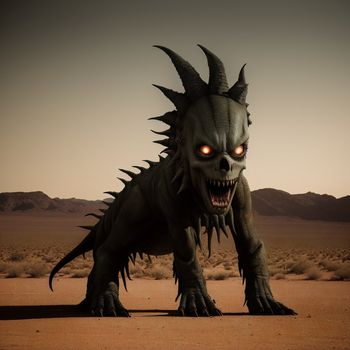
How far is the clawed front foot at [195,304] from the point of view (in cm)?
930

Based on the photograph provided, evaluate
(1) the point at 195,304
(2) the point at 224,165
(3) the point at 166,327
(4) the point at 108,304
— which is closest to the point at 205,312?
(1) the point at 195,304

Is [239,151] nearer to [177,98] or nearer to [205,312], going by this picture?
[177,98]

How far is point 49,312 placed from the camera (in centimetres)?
1059

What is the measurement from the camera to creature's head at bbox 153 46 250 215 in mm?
8531

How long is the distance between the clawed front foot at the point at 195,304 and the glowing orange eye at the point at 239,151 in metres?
2.14

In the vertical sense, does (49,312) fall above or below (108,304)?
below

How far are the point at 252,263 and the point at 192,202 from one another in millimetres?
1508

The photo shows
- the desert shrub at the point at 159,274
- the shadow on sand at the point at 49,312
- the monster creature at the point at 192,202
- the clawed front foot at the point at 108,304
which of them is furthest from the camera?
the desert shrub at the point at 159,274

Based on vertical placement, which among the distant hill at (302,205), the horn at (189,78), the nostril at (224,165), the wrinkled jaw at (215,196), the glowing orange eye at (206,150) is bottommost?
the wrinkled jaw at (215,196)

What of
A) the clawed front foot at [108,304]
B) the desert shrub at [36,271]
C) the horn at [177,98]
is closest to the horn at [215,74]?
the horn at [177,98]

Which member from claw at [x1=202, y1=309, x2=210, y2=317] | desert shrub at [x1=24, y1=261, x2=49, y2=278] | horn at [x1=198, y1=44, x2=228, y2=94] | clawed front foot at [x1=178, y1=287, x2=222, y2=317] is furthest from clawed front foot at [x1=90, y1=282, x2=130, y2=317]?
desert shrub at [x1=24, y1=261, x2=49, y2=278]

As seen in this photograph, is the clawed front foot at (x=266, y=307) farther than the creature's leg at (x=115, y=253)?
No

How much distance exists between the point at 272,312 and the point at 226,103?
3.36m

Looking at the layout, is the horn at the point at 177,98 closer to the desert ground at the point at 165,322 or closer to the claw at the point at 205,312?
the desert ground at the point at 165,322
